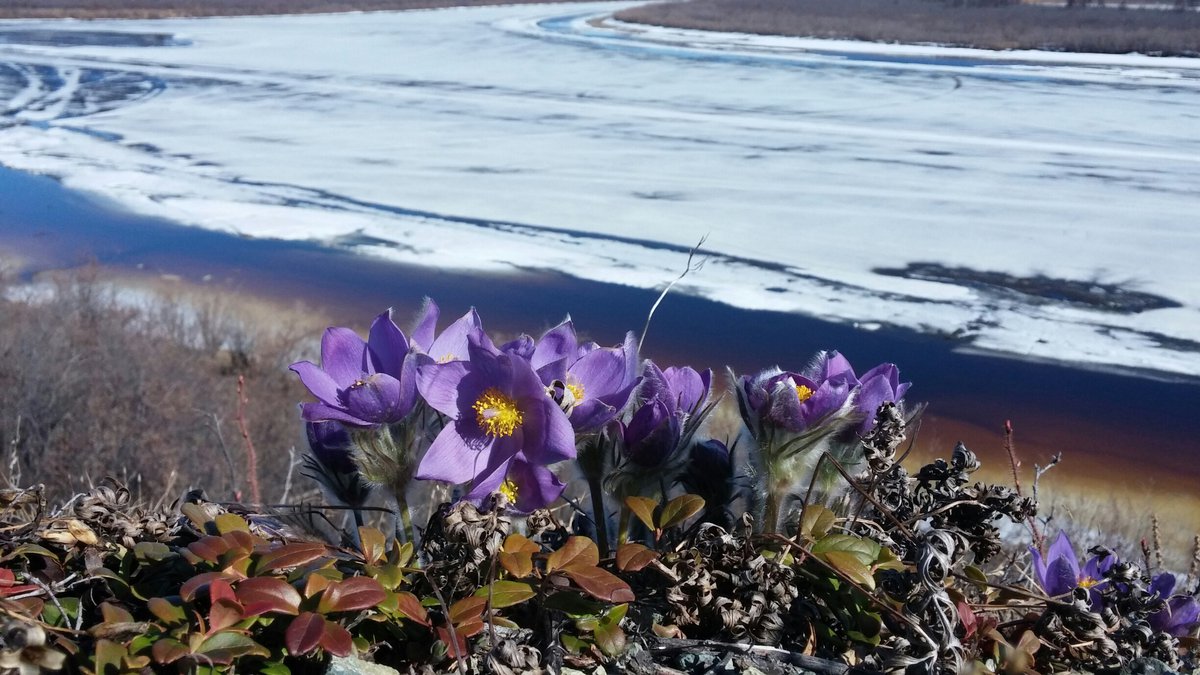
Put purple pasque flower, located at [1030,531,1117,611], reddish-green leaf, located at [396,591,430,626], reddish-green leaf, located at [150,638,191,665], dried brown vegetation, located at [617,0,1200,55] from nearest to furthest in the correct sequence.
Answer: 1. reddish-green leaf, located at [150,638,191,665]
2. reddish-green leaf, located at [396,591,430,626]
3. purple pasque flower, located at [1030,531,1117,611]
4. dried brown vegetation, located at [617,0,1200,55]

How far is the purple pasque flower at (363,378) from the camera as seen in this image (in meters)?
1.30

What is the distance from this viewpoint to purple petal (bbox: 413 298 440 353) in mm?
1450

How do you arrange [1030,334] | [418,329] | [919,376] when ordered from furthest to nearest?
[1030,334] < [919,376] < [418,329]

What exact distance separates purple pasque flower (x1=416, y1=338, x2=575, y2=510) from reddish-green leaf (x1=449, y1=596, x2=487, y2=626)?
0.14 metres

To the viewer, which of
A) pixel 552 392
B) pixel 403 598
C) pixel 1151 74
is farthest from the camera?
pixel 1151 74

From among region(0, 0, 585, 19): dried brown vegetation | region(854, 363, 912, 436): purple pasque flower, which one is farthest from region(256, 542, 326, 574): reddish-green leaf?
region(0, 0, 585, 19): dried brown vegetation

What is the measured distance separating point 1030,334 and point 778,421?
535 cm

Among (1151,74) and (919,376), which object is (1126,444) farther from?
(1151,74)

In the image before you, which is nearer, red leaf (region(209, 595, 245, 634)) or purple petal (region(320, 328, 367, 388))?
red leaf (region(209, 595, 245, 634))

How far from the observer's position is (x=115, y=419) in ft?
19.9

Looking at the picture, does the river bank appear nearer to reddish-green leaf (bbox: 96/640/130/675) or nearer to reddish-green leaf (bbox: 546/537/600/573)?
reddish-green leaf (bbox: 546/537/600/573)

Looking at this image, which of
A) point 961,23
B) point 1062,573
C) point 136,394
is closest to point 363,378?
point 1062,573

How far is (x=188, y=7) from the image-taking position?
114 ft

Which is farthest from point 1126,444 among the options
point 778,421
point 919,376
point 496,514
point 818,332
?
point 496,514
